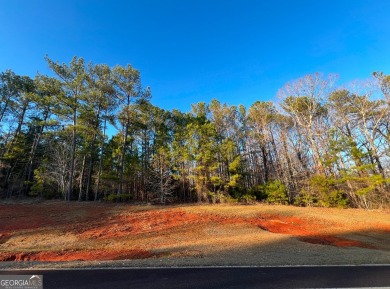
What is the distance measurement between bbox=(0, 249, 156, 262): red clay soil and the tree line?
1276cm

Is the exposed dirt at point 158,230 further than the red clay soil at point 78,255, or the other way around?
the exposed dirt at point 158,230

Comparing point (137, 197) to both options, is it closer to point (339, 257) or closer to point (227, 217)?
point (227, 217)

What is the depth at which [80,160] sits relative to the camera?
1059 inches

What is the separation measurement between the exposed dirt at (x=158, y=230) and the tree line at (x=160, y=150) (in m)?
4.83

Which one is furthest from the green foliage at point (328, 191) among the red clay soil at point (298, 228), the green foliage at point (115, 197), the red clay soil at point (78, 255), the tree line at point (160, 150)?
the red clay soil at point (78, 255)

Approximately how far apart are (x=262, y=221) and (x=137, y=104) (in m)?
17.4

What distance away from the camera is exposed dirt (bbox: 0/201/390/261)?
365 inches

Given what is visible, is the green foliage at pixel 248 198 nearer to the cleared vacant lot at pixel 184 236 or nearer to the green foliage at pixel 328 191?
the cleared vacant lot at pixel 184 236

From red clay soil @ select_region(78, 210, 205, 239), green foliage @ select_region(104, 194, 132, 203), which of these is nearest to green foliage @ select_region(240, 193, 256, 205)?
red clay soil @ select_region(78, 210, 205, 239)

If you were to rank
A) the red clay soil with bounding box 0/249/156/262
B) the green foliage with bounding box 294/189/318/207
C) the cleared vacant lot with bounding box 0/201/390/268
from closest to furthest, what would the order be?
the cleared vacant lot with bounding box 0/201/390/268, the red clay soil with bounding box 0/249/156/262, the green foliage with bounding box 294/189/318/207

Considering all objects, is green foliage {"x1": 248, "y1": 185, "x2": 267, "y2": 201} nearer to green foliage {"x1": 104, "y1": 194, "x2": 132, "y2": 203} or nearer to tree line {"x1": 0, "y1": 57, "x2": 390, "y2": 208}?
tree line {"x1": 0, "y1": 57, "x2": 390, "y2": 208}

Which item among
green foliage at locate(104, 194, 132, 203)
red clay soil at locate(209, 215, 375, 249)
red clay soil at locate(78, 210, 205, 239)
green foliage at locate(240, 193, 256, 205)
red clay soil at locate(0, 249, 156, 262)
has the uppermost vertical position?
green foliage at locate(104, 194, 132, 203)

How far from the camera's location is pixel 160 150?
23938 millimetres

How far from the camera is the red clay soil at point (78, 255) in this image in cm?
828
